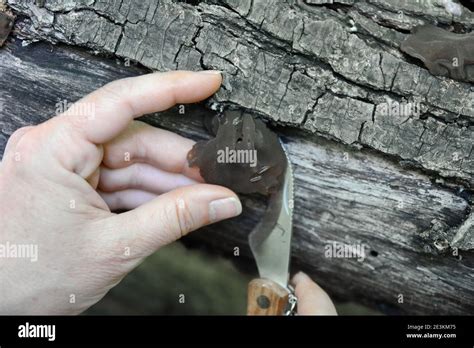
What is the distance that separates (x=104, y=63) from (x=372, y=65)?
3.84 ft

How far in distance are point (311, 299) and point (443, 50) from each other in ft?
4.15

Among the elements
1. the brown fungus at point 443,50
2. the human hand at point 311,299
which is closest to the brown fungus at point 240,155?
the human hand at point 311,299

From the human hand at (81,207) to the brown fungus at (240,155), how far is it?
0.10 m

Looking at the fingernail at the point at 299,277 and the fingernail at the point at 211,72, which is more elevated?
the fingernail at the point at 211,72

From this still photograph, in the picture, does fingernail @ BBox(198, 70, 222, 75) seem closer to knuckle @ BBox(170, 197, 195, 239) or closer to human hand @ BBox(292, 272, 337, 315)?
knuckle @ BBox(170, 197, 195, 239)

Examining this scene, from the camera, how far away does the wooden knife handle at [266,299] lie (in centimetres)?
249

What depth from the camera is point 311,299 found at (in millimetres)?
2592

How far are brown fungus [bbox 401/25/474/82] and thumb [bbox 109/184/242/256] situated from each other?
3.33 feet

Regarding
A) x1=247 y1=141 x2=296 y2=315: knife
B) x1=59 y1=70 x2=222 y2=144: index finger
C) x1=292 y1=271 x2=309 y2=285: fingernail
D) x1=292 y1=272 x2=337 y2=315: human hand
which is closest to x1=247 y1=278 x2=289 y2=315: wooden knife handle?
x1=247 y1=141 x2=296 y2=315: knife

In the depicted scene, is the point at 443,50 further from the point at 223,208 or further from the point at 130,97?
the point at 130,97

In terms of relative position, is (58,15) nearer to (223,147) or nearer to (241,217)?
(223,147)

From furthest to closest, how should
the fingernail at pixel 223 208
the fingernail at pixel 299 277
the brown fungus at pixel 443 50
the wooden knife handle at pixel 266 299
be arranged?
1. the fingernail at pixel 299 277
2. the wooden knife handle at pixel 266 299
3. the fingernail at pixel 223 208
4. the brown fungus at pixel 443 50

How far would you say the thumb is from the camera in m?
2.25

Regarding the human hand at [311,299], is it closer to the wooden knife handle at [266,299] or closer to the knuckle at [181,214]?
the wooden knife handle at [266,299]
